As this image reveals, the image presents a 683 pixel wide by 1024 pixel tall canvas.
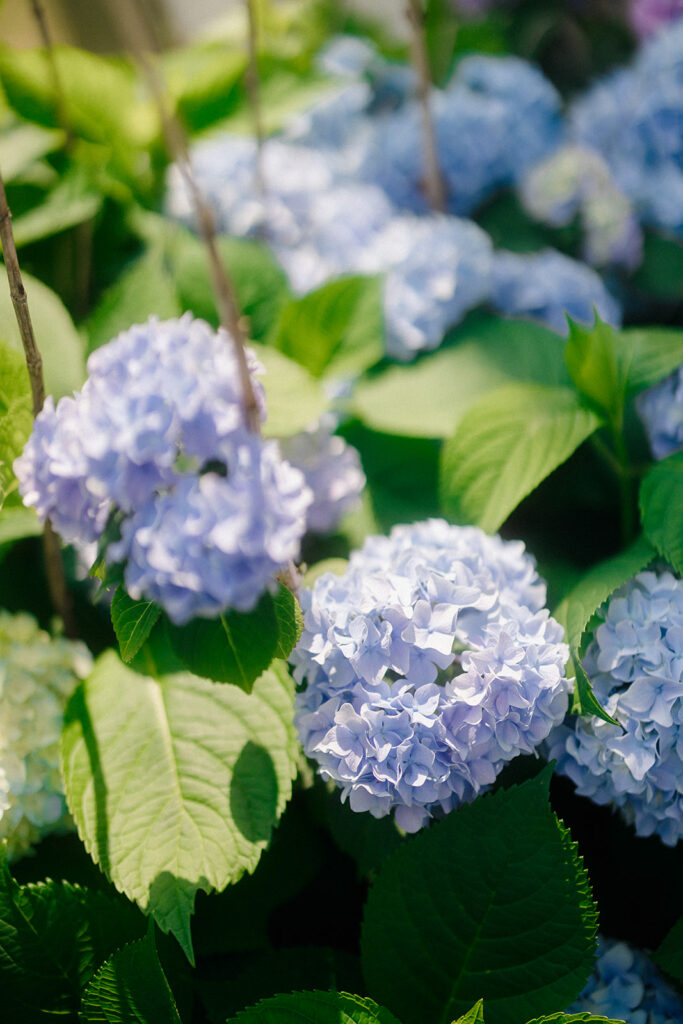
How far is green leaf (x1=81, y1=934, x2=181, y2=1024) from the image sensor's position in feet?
1.68

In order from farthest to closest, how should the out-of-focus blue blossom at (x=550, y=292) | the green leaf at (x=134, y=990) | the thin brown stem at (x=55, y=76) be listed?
the out-of-focus blue blossom at (x=550, y=292)
the thin brown stem at (x=55, y=76)
the green leaf at (x=134, y=990)

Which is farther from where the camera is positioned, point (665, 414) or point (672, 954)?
point (665, 414)

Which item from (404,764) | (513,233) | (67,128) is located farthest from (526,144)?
(404,764)

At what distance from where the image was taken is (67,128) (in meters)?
1.00

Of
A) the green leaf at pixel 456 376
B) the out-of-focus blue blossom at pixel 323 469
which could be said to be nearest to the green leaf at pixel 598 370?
the green leaf at pixel 456 376

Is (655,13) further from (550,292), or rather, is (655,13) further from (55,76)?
(55,76)

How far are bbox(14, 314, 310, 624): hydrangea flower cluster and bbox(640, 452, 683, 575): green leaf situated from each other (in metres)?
0.33

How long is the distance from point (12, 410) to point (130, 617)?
21 centimetres

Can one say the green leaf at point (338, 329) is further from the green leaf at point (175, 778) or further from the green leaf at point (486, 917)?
the green leaf at point (486, 917)

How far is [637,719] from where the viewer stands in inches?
23.0

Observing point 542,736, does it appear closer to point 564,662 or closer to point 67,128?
point 564,662

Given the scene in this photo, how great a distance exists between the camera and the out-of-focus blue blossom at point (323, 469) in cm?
77

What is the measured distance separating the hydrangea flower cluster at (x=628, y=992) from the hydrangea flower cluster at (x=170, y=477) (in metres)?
0.45

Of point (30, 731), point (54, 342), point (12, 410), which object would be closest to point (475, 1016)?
point (30, 731)
